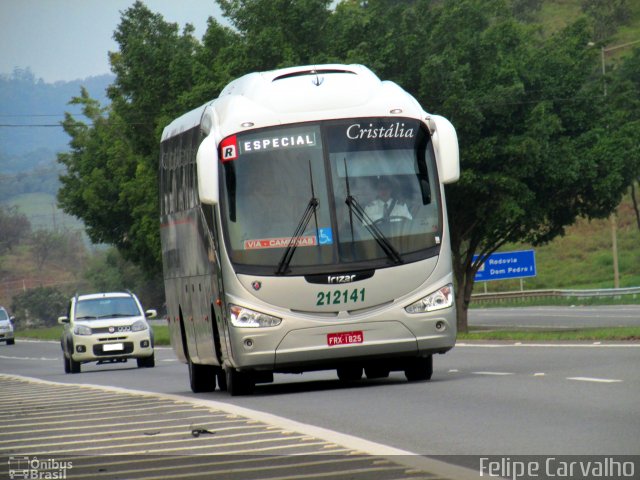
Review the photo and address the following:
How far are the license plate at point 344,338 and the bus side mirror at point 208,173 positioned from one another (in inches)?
79.4

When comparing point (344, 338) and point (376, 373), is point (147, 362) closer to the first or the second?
point (376, 373)

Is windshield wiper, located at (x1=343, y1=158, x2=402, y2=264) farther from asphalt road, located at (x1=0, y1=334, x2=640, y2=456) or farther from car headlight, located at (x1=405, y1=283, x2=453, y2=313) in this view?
asphalt road, located at (x1=0, y1=334, x2=640, y2=456)

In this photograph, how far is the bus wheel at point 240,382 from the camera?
59.8 feet

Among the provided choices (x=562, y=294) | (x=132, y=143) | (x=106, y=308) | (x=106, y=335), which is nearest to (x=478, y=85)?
(x=106, y=308)

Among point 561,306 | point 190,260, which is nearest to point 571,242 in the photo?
point 561,306

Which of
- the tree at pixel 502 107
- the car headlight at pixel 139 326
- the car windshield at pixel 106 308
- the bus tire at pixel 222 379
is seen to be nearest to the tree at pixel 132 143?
the tree at pixel 502 107

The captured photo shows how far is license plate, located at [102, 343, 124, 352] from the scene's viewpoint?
1331 inches

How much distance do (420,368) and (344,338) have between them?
185 cm

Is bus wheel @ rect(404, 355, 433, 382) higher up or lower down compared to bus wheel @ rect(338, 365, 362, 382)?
higher up

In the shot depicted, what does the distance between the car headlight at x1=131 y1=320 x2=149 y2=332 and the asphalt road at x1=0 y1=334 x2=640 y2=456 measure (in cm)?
954

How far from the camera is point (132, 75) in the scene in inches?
2050

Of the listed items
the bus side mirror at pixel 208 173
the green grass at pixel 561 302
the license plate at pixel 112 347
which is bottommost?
the green grass at pixel 561 302

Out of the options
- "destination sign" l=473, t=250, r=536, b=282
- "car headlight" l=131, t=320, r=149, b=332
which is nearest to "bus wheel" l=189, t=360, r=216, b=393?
"car headlight" l=131, t=320, r=149, b=332

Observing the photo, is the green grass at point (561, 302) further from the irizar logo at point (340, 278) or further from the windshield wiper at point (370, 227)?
the irizar logo at point (340, 278)
